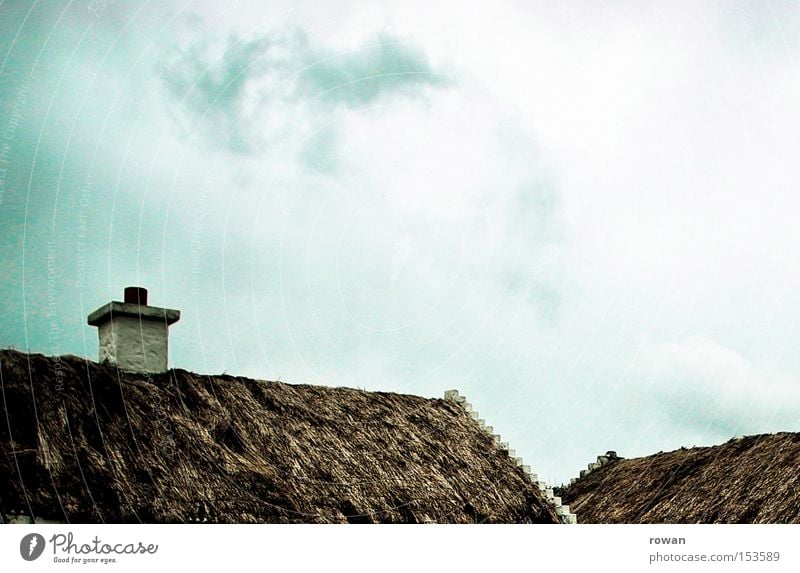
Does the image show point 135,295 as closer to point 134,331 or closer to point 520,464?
point 134,331

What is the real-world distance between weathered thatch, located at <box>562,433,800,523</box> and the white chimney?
916 centimetres

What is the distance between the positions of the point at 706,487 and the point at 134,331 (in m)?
10.6

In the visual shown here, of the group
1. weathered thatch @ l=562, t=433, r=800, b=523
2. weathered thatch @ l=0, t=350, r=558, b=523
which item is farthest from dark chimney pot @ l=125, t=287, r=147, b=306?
weathered thatch @ l=562, t=433, r=800, b=523

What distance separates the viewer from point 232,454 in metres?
14.7

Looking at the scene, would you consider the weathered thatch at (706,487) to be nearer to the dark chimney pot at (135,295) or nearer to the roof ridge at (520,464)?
the roof ridge at (520,464)

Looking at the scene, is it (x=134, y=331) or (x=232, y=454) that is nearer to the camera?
(x=232, y=454)
